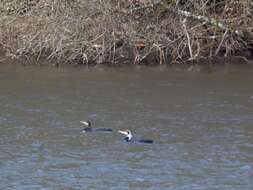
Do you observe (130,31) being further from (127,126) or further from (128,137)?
(128,137)

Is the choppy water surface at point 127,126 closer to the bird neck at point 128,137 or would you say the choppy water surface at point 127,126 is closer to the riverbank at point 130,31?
the bird neck at point 128,137

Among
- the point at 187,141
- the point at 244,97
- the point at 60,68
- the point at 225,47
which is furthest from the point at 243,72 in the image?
the point at 187,141

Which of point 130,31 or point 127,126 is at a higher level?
point 130,31

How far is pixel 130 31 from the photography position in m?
15.2

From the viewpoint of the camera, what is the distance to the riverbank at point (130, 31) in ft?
49.4

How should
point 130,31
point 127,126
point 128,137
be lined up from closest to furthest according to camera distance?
1. point 128,137
2. point 127,126
3. point 130,31

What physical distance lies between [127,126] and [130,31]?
4.82m

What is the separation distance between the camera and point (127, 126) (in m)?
10.6

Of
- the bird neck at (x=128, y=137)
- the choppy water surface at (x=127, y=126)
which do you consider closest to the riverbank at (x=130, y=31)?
the choppy water surface at (x=127, y=126)

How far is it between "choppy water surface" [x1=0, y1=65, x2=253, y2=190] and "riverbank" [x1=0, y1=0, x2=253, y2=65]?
50cm

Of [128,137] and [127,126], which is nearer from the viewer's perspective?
[128,137]

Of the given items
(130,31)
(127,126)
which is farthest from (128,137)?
(130,31)

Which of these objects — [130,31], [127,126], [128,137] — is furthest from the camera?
[130,31]

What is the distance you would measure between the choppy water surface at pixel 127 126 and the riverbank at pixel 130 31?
50 cm
